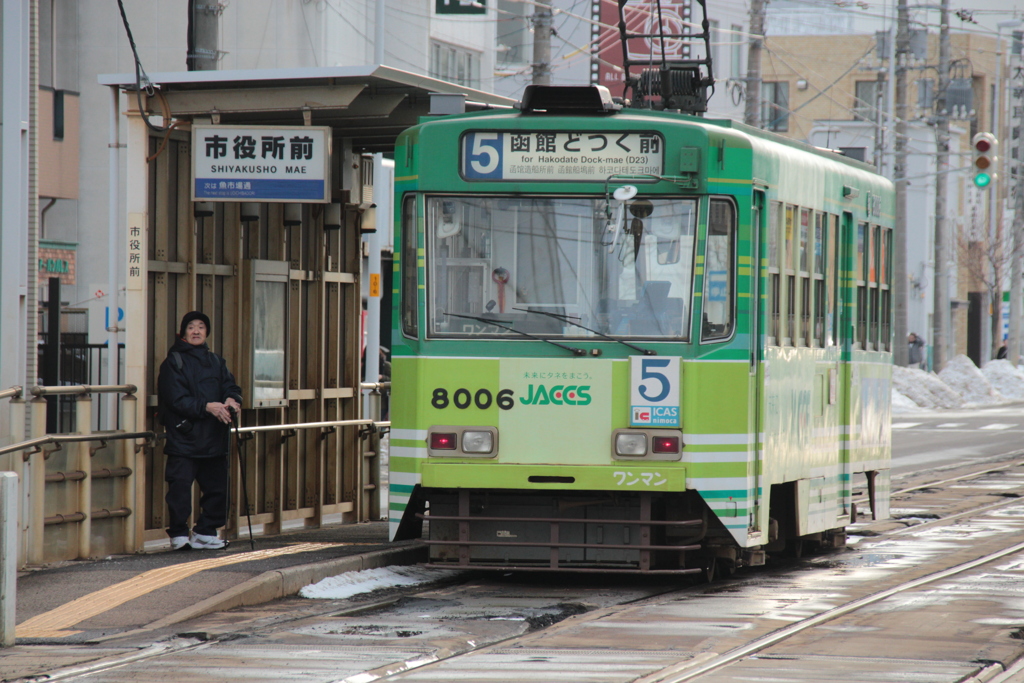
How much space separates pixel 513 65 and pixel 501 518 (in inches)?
1602

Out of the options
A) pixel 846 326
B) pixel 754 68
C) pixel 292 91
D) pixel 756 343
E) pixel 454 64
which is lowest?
pixel 756 343

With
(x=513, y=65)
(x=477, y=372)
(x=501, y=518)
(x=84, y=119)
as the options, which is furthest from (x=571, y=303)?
(x=513, y=65)

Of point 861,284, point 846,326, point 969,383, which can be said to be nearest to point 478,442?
point 846,326

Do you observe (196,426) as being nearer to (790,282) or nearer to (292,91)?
(292,91)

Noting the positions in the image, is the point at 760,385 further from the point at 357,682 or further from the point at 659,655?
the point at 357,682

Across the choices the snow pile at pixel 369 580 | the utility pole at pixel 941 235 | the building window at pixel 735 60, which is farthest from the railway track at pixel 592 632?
the building window at pixel 735 60

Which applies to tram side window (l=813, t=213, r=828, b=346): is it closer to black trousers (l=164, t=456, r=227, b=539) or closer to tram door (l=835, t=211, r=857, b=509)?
tram door (l=835, t=211, r=857, b=509)

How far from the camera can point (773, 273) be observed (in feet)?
35.5

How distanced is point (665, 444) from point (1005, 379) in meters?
41.9

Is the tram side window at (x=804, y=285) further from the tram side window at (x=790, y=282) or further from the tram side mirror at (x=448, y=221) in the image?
the tram side mirror at (x=448, y=221)

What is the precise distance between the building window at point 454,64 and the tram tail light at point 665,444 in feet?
85.4

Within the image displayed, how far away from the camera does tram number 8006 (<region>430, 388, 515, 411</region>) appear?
10242 mm

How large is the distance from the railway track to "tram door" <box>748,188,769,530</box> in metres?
0.78

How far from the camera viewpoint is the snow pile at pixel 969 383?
4562cm
